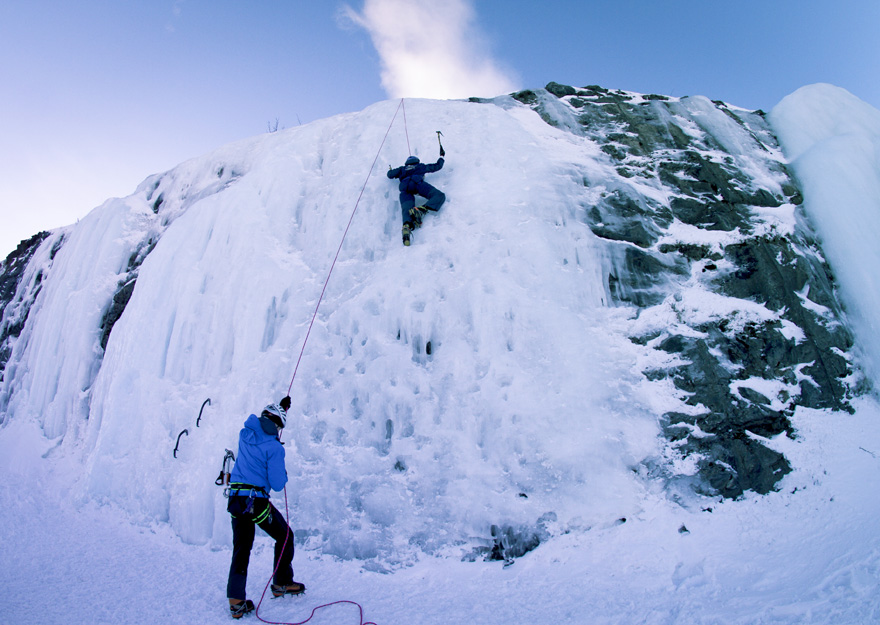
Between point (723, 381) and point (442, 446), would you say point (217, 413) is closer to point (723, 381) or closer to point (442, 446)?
point (442, 446)

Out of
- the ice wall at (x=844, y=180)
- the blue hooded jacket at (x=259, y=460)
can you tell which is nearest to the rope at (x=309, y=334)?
the blue hooded jacket at (x=259, y=460)

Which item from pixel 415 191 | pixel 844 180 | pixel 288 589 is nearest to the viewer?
pixel 288 589

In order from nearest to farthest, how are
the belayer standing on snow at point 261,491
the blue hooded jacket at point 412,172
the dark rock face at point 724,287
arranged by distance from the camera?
the belayer standing on snow at point 261,491, the dark rock face at point 724,287, the blue hooded jacket at point 412,172

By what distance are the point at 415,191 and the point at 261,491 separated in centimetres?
478

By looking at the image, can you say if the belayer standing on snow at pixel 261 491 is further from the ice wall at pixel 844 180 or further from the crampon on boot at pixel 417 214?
the ice wall at pixel 844 180

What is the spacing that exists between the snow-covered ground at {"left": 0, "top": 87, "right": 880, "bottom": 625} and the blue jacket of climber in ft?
0.78

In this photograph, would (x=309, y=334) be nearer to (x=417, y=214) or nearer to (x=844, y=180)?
(x=417, y=214)

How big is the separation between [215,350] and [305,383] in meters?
1.70

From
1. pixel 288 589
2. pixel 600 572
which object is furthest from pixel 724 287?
pixel 288 589

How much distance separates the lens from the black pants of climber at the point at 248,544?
354 cm

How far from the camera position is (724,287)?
6.45 meters

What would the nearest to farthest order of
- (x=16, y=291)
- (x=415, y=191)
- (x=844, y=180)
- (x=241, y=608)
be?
(x=241, y=608) → (x=415, y=191) → (x=844, y=180) → (x=16, y=291)

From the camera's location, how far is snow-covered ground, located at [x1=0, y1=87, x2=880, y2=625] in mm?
3920

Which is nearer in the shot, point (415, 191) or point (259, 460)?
point (259, 460)
